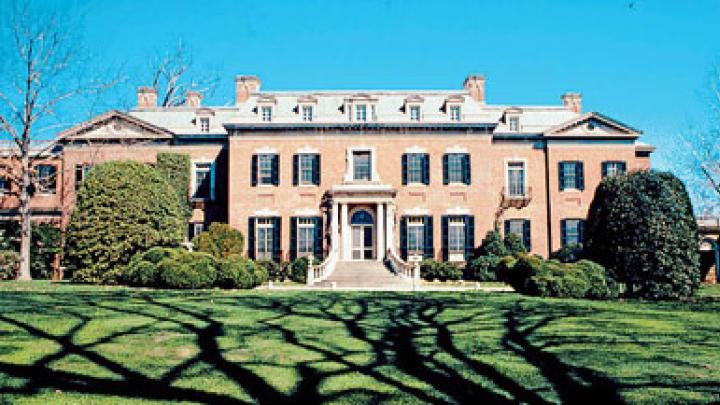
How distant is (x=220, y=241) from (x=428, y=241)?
10.2 meters

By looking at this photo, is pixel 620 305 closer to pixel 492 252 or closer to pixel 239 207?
pixel 492 252

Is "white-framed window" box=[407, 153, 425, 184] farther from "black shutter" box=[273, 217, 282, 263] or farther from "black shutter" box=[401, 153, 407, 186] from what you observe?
"black shutter" box=[273, 217, 282, 263]

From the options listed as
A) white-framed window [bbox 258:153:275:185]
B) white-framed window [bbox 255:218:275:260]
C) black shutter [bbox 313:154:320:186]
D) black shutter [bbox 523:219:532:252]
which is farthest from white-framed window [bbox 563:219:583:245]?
white-framed window [bbox 258:153:275:185]

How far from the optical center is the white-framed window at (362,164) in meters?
29.1

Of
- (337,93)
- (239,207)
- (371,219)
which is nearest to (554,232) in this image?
(371,219)

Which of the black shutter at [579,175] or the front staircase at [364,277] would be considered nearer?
the front staircase at [364,277]

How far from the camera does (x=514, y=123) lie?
30953mm

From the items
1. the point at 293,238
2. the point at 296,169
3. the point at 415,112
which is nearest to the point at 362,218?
the point at 293,238

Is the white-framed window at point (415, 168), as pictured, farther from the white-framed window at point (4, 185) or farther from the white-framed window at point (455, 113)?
the white-framed window at point (4, 185)

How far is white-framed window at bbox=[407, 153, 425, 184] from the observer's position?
29.0 metres

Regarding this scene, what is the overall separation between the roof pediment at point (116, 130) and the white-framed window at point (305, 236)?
27.7 ft

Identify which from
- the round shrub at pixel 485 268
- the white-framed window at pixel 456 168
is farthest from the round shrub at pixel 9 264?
the round shrub at pixel 485 268

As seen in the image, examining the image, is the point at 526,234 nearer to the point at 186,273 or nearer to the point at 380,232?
the point at 380,232

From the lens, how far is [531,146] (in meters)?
30.5
